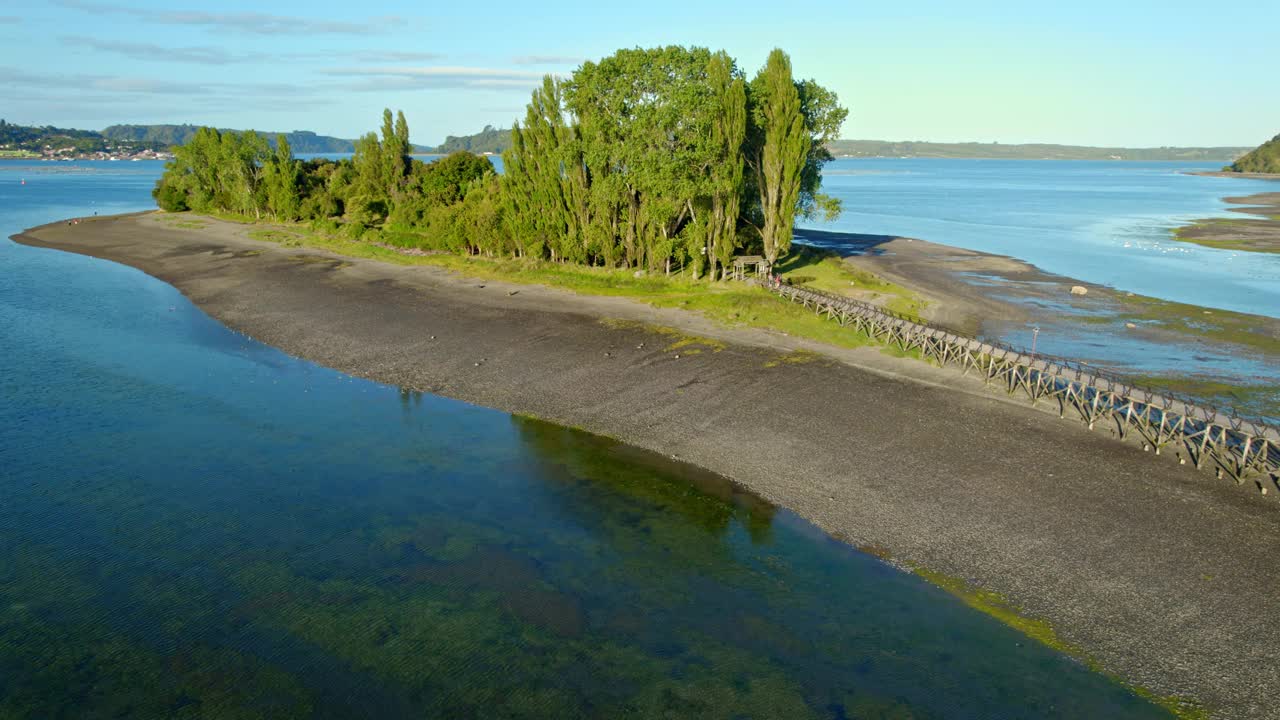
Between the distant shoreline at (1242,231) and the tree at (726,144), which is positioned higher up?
the tree at (726,144)

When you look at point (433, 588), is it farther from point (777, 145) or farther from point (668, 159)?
point (777, 145)

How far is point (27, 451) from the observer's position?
99.3ft

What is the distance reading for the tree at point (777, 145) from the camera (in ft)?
176

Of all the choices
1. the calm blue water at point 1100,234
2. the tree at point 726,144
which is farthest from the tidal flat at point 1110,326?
the tree at point 726,144

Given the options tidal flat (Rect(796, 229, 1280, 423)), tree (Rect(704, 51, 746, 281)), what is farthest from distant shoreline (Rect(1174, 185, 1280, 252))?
tree (Rect(704, 51, 746, 281))

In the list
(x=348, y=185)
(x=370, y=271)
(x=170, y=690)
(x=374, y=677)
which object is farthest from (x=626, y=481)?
(x=348, y=185)

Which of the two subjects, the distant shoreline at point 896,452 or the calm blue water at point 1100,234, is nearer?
the distant shoreline at point 896,452

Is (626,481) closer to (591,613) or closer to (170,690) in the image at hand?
(591,613)

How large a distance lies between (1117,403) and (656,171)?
33478 mm

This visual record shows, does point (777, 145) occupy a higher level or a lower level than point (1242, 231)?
higher

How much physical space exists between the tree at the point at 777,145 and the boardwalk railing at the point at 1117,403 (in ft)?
45.8

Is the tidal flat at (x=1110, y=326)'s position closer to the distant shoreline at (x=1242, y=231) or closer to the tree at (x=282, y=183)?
the distant shoreline at (x=1242, y=231)

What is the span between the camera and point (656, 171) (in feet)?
181

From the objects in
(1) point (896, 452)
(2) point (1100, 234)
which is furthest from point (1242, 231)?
(1) point (896, 452)
